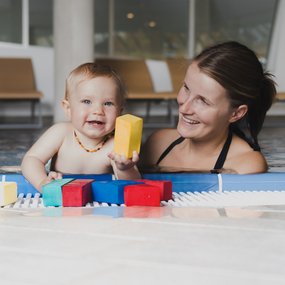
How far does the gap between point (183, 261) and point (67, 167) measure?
1505 mm

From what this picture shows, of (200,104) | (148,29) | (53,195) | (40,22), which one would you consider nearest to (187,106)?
(200,104)

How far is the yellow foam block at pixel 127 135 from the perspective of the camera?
2.09 meters

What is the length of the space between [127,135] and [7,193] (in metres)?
0.45

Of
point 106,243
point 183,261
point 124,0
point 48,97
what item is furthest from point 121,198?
point 124,0

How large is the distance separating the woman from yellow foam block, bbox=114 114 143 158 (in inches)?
25.4

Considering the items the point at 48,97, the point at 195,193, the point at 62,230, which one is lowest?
the point at 48,97

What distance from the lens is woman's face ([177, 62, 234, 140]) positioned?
274cm

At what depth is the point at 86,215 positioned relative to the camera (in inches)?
73.7

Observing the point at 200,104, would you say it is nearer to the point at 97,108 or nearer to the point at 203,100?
the point at 203,100

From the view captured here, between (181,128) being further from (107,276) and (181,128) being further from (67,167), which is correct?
(107,276)

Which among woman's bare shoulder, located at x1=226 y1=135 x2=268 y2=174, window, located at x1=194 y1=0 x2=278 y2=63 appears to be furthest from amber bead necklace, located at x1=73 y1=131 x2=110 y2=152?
window, located at x1=194 y1=0 x2=278 y2=63

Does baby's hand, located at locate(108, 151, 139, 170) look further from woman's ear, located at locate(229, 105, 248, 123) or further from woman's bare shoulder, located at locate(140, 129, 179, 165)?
woman's bare shoulder, located at locate(140, 129, 179, 165)

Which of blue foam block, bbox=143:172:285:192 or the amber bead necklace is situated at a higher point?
the amber bead necklace

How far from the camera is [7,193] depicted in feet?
6.91
